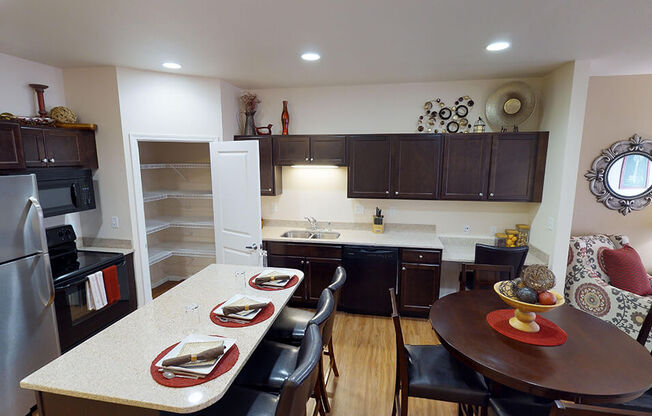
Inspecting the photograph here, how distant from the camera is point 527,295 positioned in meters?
1.71

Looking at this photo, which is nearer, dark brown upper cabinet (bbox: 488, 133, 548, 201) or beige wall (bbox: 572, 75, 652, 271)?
dark brown upper cabinet (bbox: 488, 133, 548, 201)

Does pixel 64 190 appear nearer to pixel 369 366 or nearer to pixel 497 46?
pixel 369 366

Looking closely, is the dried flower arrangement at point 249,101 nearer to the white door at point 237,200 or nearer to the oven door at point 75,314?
the white door at point 237,200

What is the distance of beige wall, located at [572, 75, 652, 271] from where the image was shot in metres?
3.38

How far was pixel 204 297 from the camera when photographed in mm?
2047

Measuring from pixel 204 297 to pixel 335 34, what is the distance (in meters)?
2.04

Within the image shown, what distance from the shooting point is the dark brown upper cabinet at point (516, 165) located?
127 inches

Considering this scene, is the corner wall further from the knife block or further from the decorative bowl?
the knife block

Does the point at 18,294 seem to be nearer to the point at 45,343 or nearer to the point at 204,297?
the point at 45,343

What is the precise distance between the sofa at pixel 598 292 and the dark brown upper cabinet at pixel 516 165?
2.46 ft

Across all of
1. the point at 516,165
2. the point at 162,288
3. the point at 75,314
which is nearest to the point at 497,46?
the point at 516,165

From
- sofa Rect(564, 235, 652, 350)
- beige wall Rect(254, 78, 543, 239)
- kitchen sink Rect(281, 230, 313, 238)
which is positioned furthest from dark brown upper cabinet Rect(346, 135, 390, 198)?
sofa Rect(564, 235, 652, 350)

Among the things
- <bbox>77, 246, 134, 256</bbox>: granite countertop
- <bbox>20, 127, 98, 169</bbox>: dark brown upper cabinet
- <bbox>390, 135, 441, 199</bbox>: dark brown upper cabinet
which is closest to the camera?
<bbox>20, 127, 98, 169</bbox>: dark brown upper cabinet

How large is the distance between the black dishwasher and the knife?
2.22m
